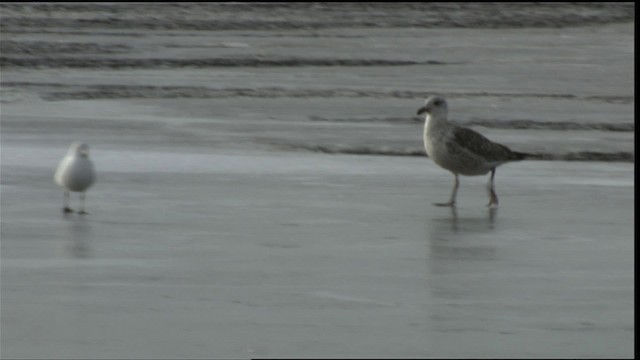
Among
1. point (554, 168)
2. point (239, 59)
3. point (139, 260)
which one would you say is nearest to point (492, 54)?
point (239, 59)

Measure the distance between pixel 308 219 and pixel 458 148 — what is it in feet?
5.09

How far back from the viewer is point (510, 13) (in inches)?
2063

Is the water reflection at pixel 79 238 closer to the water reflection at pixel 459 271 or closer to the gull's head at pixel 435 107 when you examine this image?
the water reflection at pixel 459 271

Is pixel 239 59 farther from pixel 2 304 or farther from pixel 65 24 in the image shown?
pixel 2 304

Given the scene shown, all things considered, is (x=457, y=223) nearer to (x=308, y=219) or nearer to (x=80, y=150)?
(x=308, y=219)

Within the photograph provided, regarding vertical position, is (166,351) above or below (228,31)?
above

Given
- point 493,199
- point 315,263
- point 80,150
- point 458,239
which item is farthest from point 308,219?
point 315,263

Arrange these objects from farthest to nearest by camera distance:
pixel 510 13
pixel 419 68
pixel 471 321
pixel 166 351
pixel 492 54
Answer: pixel 510 13 → pixel 492 54 → pixel 419 68 → pixel 471 321 → pixel 166 351

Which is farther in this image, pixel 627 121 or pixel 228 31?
pixel 228 31

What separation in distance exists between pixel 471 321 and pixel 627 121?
Answer: 12.0 meters

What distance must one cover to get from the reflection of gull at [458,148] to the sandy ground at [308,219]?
23 centimetres

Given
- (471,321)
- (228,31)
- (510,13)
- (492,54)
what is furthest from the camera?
(510,13)

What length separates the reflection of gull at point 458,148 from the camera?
1373 cm

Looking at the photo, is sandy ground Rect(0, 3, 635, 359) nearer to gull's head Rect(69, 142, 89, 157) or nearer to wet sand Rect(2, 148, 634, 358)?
wet sand Rect(2, 148, 634, 358)
